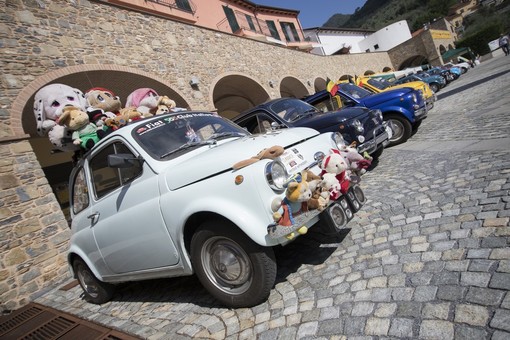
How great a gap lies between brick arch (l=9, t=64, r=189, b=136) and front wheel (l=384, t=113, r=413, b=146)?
6.97 metres

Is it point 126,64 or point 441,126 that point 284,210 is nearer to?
point 441,126

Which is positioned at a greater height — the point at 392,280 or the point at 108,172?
the point at 108,172

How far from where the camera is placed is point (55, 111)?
4.24 meters

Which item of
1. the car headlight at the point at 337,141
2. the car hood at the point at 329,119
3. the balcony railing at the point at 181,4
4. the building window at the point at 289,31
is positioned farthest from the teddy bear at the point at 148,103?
the building window at the point at 289,31

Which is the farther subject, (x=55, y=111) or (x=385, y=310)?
(x=55, y=111)

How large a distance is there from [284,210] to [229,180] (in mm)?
509

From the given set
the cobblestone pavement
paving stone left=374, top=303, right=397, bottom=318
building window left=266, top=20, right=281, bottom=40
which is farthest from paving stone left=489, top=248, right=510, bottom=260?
building window left=266, top=20, right=281, bottom=40

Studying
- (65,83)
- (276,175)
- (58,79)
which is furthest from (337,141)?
(65,83)

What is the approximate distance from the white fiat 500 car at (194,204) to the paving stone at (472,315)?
3.44ft

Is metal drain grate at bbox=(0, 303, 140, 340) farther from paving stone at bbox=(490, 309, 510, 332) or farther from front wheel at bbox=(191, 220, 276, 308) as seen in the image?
paving stone at bbox=(490, 309, 510, 332)

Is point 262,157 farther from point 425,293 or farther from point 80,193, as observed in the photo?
point 80,193

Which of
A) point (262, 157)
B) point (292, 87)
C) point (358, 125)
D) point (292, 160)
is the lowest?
point (358, 125)

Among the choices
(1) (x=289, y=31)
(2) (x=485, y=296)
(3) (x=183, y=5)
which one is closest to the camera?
(2) (x=485, y=296)

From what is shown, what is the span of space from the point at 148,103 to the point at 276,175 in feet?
10.6
